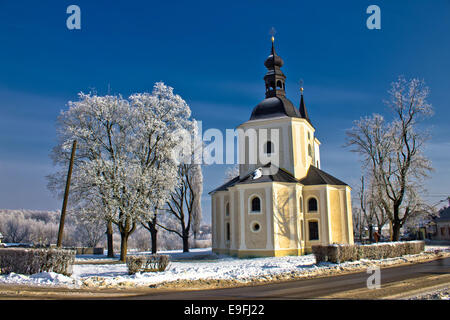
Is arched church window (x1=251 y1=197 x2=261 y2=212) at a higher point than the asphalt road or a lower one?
higher

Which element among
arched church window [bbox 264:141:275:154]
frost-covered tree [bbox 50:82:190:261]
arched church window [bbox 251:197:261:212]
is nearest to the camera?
frost-covered tree [bbox 50:82:190:261]

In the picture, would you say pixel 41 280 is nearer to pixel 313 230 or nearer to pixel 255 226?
pixel 255 226

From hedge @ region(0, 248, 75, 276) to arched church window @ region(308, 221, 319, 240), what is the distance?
18506 mm

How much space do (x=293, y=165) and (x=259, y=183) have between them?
15.0ft

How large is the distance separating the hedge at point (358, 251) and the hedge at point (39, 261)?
12.4 meters

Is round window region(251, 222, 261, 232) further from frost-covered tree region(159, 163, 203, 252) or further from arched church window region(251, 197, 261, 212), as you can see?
frost-covered tree region(159, 163, 203, 252)

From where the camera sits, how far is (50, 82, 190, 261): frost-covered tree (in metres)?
24.0

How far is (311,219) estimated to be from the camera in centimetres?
2789

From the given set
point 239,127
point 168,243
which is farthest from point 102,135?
point 168,243

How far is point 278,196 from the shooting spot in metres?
26.2

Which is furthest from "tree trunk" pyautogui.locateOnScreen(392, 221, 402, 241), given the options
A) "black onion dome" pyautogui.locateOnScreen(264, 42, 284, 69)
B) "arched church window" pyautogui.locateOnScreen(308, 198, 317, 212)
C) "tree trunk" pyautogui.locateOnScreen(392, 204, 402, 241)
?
"black onion dome" pyautogui.locateOnScreen(264, 42, 284, 69)

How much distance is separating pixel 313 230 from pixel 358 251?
859 centimetres

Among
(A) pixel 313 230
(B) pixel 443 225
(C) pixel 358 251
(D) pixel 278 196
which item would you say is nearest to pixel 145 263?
(C) pixel 358 251

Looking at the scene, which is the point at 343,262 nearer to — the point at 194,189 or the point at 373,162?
the point at 373,162
